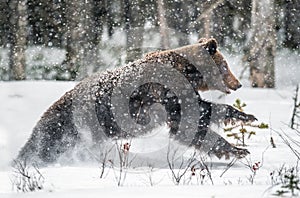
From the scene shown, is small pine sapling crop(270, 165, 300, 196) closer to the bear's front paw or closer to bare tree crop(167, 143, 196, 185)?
bare tree crop(167, 143, 196, 185)

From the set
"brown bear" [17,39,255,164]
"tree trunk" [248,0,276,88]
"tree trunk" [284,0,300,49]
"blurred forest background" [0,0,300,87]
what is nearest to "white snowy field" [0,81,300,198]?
"brown bear" [17,39,255,164]

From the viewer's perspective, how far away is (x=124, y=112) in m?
6.73

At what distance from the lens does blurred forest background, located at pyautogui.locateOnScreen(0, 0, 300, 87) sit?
15852mm

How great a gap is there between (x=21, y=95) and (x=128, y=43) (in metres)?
5.55

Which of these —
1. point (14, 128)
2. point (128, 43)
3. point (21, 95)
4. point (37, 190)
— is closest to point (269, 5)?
point (128, 43)

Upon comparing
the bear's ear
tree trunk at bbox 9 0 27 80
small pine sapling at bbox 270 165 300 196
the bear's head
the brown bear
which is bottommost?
small pine sapling at bbox 270 165 300 196

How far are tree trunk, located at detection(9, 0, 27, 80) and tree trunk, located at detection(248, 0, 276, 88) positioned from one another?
6336 mm

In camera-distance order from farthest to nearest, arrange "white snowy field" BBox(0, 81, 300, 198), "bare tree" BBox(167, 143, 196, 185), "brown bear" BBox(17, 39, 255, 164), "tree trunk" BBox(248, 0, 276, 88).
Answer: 1. "tree trunk" BBox(248, 0, 276, 88)
2. "brown bear" BBox(17, 39, 255, 164)
3. "bare tree" BBox(167, 143, 196, 185)
4. "white snowy field" BBox(0, 81, 300, 198)

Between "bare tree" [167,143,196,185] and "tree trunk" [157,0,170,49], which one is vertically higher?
"tree trunk" [157,0,170,49]

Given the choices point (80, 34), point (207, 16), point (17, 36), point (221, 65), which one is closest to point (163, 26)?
point (207, 16)

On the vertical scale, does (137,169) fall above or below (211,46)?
below

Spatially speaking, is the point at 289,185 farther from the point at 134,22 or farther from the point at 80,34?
the point at 134,22

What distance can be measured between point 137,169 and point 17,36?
40.3 ft

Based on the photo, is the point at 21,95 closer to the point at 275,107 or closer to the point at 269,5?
the point at 275,107
